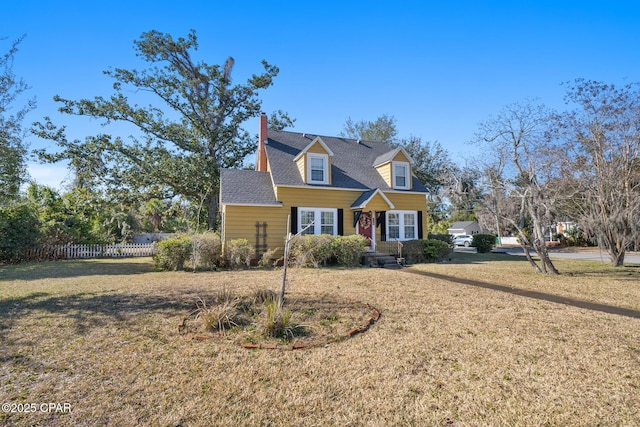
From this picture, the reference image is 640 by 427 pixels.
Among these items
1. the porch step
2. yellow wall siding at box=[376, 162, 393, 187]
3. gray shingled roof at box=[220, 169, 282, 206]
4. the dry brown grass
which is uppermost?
yellow wall siding at box=[376, 162, 393, 187]

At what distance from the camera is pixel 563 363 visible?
4.21 m

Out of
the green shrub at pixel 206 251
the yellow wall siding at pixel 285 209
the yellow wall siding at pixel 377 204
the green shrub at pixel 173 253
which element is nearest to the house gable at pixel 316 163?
the yellow wall siding at pixel 285 209

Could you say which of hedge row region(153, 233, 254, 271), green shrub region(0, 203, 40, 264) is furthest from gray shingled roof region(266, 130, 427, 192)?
green shrub region(0, 203, 40, 264)

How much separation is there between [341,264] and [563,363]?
11204 millimetres

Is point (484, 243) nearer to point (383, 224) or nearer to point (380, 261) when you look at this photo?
point (383, 224)

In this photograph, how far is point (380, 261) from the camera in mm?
15852

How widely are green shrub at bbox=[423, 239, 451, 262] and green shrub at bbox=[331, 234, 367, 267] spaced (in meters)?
4.55

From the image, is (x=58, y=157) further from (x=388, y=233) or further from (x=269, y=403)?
(x=269, y=403)

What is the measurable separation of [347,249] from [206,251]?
20.2 feet

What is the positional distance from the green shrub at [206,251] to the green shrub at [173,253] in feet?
1.04

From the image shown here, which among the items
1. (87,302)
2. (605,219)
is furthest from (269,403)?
(605,219)

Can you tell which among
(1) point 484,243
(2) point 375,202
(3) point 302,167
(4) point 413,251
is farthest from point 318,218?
(1) point 484,243

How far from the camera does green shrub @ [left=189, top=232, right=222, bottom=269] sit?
13305 mm

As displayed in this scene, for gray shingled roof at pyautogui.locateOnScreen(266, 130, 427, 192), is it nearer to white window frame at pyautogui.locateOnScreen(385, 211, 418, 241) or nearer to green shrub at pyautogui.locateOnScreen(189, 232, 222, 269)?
white window frame at pyautogui.locateOnScreen(385, 211, 418, 241)
